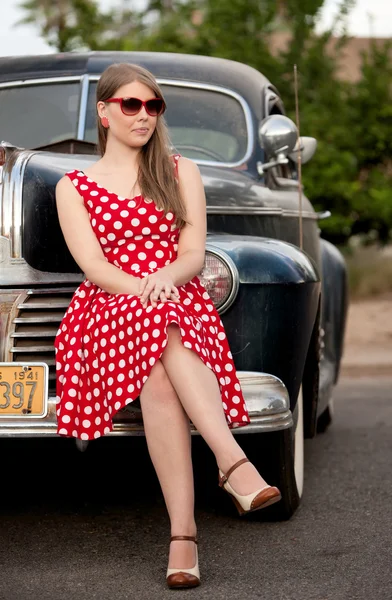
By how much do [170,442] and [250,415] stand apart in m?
0.33

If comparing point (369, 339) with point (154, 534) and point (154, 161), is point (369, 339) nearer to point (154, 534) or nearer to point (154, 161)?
point (154, 534)

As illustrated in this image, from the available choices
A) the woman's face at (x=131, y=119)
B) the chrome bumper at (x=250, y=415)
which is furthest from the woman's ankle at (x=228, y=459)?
the woman's face at (x=131, y=119)

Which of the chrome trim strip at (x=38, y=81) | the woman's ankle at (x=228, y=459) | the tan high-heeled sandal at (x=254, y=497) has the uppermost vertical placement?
the chrome trim strip at (x=38, y=81)

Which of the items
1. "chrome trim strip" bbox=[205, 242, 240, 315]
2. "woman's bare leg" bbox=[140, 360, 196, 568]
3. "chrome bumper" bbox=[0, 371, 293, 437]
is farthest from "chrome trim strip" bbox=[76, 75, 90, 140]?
"woman's bare leg" bbox=[140, 360, 196, 568]

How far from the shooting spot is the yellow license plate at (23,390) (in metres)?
3.23

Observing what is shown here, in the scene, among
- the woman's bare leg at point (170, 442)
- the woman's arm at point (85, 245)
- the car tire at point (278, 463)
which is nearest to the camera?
the woman's bare leg at point (170, 442)

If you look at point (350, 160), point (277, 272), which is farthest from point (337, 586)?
point (350, 160)

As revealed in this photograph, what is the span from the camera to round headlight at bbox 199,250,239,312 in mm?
3420

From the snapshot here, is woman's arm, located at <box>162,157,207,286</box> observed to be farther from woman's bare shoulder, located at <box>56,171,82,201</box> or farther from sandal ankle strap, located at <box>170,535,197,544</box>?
sandal ankle strap, located at <box>170,535,197,544</box>

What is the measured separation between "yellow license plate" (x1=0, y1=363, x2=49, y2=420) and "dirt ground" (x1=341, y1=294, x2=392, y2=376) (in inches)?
248

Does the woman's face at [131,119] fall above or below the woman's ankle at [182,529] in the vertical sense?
above

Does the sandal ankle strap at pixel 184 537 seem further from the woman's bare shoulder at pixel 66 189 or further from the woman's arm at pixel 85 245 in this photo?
the woman's bare shoulder at pixel 66 189

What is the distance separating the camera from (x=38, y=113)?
4742mm

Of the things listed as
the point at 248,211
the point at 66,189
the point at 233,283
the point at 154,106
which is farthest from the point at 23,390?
the point at 248,211
